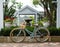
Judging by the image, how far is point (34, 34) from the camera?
10602 mm

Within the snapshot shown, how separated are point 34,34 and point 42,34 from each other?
1.24 ft

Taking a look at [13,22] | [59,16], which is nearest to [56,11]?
[59,16]

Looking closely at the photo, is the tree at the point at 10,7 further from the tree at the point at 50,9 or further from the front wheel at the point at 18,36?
the front wheel at the point at 18,36

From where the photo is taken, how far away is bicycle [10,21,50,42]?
34.8 ft

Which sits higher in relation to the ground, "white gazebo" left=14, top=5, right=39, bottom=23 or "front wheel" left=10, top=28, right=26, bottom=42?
"white gazebo" left=14, top=5, right=39, bottom=23

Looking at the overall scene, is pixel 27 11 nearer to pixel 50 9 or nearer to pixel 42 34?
pixel 50 9

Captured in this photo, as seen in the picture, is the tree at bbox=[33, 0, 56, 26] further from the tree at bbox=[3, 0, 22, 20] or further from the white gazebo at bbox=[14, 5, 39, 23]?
the tree at bbox=[3, 0, 22, 20]

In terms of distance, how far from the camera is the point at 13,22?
12.4 meters

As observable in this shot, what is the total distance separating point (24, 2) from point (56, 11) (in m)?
2.52

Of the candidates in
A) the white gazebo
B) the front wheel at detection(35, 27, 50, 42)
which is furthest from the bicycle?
the white gazebo

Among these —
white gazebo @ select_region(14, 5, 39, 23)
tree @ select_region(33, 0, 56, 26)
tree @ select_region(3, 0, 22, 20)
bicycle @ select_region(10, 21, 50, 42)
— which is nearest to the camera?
bicycle @ select_region(10, 21, 50, 42)

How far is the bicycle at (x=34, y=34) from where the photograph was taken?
10.6 m

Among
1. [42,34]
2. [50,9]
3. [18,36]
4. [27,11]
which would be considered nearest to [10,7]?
[27,11]

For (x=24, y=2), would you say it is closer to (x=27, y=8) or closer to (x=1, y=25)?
(x=27, y=8)
